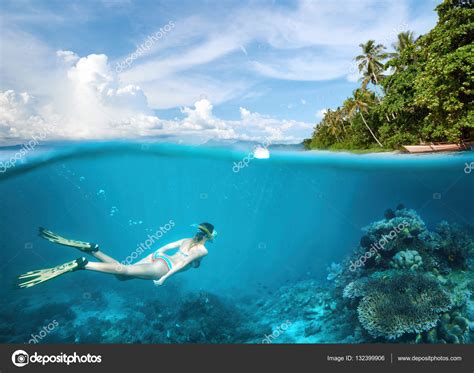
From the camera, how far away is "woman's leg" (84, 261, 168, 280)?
5.14 m

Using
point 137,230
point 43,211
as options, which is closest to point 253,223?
point 137,230

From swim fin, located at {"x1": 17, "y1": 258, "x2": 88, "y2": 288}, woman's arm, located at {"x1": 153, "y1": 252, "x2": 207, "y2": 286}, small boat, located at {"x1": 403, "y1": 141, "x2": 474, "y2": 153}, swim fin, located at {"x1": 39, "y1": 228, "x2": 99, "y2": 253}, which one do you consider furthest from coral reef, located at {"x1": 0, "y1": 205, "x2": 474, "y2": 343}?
small boat, located at {"x1": 403, "y1": 141, "x2": 474, "y2": 153}

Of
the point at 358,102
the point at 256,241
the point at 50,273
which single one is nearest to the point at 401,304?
the point at 50,273

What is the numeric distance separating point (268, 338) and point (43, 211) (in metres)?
21.2

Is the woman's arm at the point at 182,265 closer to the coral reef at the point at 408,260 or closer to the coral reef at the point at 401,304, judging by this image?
the coral reef at the point at 401,304

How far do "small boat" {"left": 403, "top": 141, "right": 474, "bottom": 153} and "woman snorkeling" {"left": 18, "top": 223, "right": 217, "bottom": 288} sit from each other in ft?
27.3

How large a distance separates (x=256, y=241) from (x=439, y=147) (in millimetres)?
12867

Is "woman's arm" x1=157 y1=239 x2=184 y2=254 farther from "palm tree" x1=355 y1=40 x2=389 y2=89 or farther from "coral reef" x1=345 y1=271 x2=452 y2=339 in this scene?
"palm tree" x1=355 y1=40 x2=389 y2=89

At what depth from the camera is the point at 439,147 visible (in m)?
9.39

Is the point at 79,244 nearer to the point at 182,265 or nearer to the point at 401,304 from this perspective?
the point at 182,265

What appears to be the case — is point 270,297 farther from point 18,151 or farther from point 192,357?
point 18,151

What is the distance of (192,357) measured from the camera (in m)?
4.54

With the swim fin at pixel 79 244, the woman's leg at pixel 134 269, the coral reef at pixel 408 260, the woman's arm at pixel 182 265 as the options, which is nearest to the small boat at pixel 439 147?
the coral reef at pixel 408 260

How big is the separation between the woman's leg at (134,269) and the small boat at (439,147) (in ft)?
30.9
